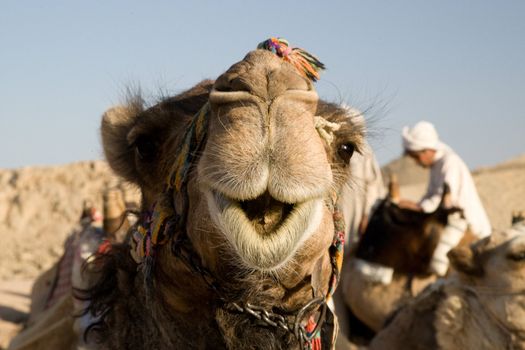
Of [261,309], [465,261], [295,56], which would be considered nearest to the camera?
[261,309]

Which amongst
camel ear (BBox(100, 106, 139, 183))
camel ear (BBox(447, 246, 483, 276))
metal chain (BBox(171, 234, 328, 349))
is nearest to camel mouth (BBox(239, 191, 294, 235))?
metal chain (BBox(171, 234, 328, 349))

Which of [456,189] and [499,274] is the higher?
[499,274]

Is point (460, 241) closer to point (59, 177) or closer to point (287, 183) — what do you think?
point (287, 183)

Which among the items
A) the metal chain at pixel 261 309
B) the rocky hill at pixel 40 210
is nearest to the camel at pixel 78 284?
the metal chain at pixel 261 309

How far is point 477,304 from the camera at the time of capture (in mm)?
5223

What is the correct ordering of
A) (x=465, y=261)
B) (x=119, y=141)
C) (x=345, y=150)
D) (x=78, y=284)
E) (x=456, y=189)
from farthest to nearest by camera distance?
(x=456, y=189)
(x=465, y=261)
(x=78, y=284)
(x=119, y=141)
(x=345, y=150)

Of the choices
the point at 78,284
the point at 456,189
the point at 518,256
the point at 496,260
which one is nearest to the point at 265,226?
the point at 78,284

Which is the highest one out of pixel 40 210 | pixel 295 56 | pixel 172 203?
pixel 295 56

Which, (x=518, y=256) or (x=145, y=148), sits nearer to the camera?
(x=145, y=148)

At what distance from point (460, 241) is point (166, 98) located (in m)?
4.77

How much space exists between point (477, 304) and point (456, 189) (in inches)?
151

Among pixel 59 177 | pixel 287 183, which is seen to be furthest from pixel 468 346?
pixel 59 177

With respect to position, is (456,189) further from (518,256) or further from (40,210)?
(40,210)

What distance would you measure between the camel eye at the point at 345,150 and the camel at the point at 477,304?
7.65 feet
